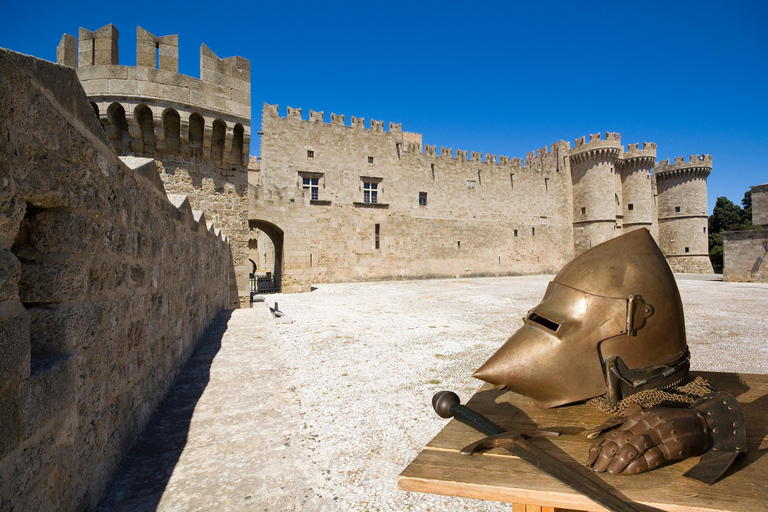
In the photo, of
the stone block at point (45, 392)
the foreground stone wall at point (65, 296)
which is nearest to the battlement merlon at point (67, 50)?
the foreground stone wall at point (65, 296)

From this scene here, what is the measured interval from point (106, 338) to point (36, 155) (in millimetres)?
1045

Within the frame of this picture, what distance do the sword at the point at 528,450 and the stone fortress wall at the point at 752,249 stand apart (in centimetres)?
2613

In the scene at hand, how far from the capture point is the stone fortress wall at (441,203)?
1988 cm

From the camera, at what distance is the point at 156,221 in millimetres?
3197

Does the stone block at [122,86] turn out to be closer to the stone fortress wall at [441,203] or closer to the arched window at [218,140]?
the arched window at [218,140]

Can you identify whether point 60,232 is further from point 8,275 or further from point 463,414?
point 463,414

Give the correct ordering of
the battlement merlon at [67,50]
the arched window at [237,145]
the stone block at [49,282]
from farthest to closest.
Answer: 1. the arched window at [237,145]
2. the battlement merlon at [67,50]
3. the stone block at [49,282]

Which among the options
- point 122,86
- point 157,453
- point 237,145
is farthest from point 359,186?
point 157,453

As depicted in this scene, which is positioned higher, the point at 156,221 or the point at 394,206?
the point at 394,206

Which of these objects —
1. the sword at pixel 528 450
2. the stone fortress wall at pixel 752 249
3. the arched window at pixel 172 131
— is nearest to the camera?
the sword at pixel 528 450

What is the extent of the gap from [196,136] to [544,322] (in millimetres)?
9887

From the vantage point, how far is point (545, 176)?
2944 centimetres

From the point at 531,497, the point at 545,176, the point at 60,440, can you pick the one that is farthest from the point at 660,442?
the point at 545,176

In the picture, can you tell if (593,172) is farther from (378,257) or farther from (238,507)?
(238,507)
